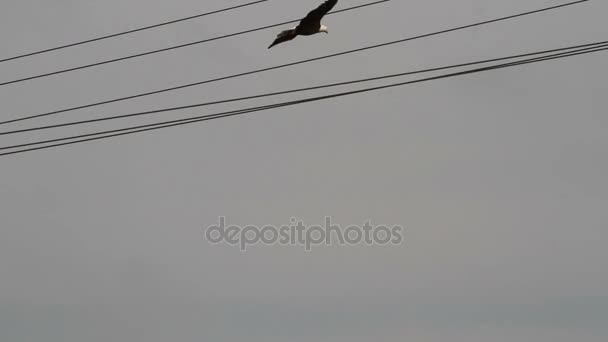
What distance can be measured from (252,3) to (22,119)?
527cm

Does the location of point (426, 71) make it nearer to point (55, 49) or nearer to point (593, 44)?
point (593, 44)

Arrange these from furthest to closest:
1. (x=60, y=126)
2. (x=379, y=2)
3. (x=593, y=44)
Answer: (x=60, y=126) < (x=379, y=2) < (x=593, y=44)

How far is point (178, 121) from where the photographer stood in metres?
23.7

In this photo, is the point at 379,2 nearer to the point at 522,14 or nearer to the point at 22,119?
the point at 522,14

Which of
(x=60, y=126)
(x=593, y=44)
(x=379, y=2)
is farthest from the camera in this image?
(x=60, y=126)

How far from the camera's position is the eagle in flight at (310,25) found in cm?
2405

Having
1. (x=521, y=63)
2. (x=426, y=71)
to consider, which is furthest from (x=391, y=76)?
(x=521, y=63)

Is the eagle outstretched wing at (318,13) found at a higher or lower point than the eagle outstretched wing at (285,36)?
higher

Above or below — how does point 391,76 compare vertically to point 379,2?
below

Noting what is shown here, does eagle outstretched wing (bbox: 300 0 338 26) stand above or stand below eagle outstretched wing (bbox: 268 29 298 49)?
above

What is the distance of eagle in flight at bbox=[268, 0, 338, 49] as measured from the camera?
24.0 metres

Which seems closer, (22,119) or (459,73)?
(459,73)

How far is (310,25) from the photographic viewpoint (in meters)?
24.2

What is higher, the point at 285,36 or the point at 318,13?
the point at 318,13
